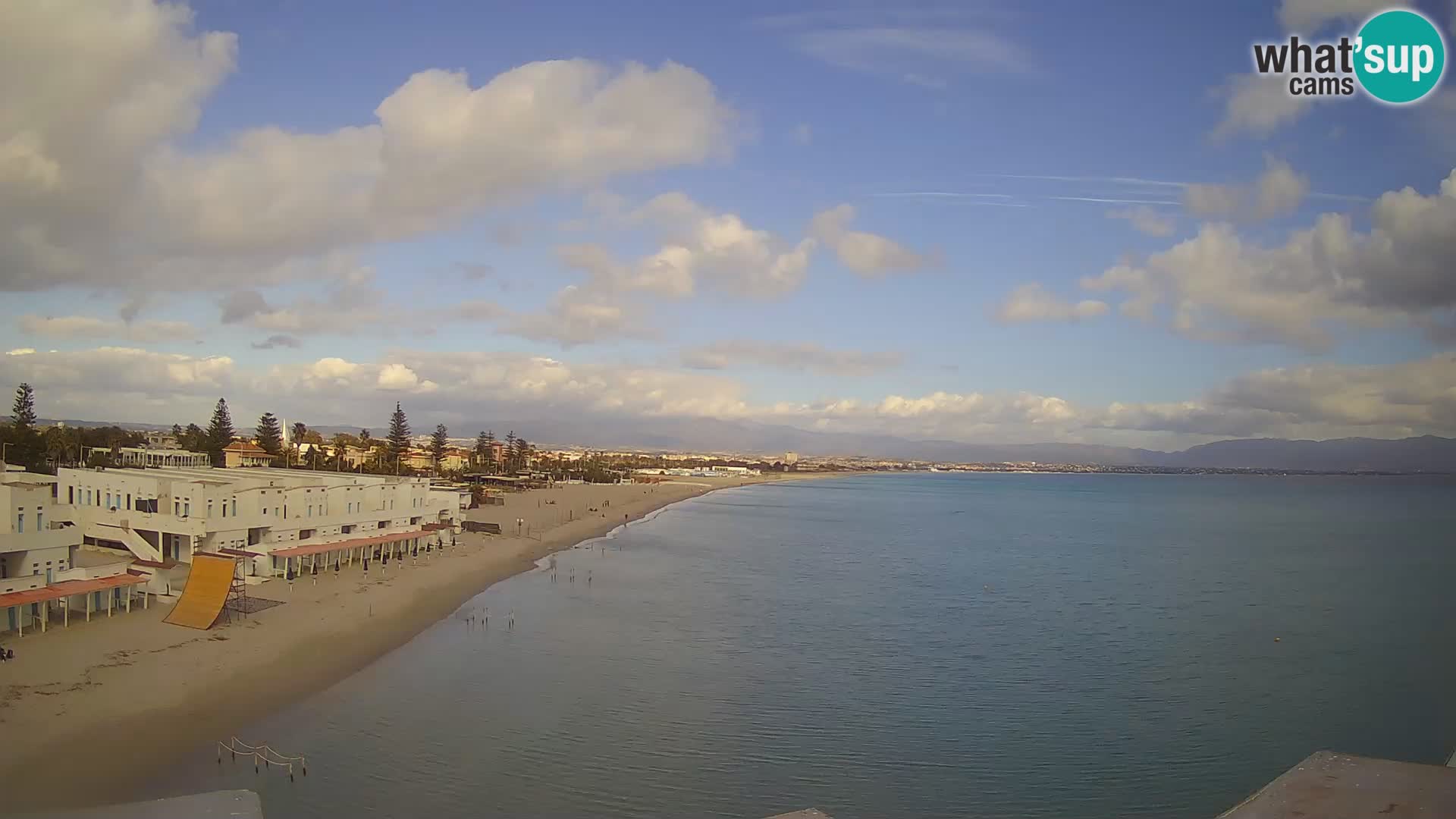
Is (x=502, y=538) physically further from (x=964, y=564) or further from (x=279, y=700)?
(x=279, y=700)

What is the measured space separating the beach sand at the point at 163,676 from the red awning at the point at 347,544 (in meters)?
0.92

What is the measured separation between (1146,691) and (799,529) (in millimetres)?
40938

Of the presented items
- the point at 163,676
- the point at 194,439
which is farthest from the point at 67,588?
the point at 194,439

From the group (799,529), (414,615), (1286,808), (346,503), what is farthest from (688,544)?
(1286,808)

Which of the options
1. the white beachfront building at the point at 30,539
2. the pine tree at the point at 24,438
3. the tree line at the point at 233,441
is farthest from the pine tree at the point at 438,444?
the white beachfront building at the point at 30,539

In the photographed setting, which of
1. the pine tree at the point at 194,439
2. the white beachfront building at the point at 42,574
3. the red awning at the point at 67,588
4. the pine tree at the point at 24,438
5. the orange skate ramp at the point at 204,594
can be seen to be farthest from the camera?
the pine tree at the point at 194,439

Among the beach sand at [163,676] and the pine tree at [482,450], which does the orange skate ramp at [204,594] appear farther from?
the pine tree at [482,450]

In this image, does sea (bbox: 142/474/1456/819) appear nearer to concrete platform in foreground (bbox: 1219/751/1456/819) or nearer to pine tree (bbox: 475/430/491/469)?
concrete platform in foreground (bbox: 1219/751/1456/819)

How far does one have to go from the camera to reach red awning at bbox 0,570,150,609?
1892cm

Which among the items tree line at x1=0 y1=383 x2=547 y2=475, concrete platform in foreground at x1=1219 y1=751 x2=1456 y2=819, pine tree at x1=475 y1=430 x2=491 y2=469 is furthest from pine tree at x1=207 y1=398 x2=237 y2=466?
concrete platform in foreground at x1=1219 y1=751 x2=1456 y2=819

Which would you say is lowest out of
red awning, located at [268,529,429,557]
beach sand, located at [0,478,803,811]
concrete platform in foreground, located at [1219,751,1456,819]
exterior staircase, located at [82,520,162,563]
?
beach sand, located at [0,478,803,811]

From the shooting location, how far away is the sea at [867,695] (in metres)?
14.5

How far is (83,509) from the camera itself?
94.8ft

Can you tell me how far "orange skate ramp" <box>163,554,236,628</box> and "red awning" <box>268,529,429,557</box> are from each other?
5.93 meters
